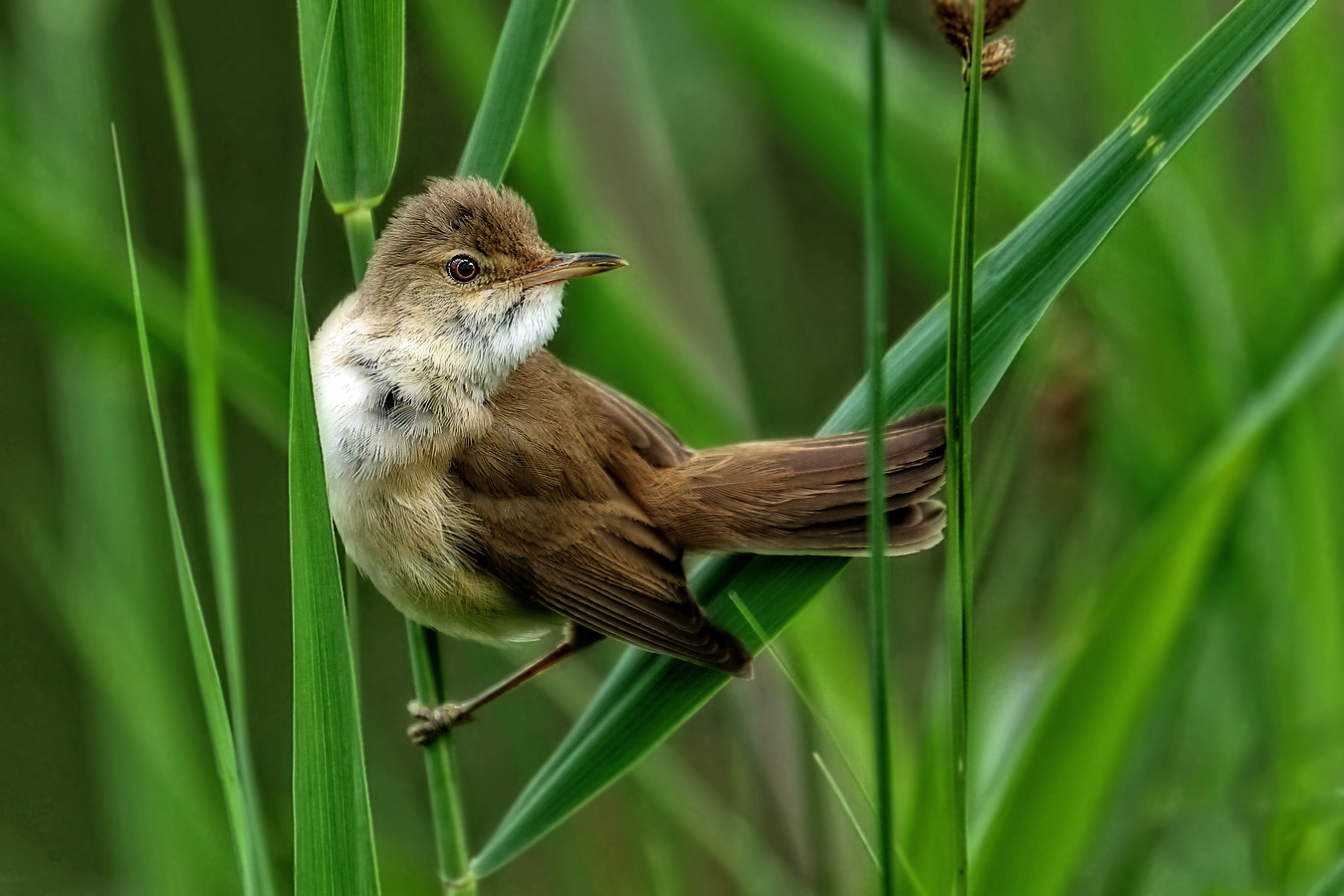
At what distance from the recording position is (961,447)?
126cm

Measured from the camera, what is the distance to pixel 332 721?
1448 mm

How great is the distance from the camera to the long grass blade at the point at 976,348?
57.6 inches

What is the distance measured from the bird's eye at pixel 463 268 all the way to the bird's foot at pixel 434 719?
70 centimetres

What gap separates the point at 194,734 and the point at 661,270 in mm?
1428

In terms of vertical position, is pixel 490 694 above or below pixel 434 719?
below

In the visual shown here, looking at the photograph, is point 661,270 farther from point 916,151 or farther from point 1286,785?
point 1286,785

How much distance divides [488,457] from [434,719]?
510mm

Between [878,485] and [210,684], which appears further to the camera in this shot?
[210,684]

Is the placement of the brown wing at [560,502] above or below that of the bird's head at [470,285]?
below

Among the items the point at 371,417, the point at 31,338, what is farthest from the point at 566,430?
the point at 31,338

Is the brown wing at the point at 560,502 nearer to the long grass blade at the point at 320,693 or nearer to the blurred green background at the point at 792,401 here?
the blurred green background at the point at 792,401

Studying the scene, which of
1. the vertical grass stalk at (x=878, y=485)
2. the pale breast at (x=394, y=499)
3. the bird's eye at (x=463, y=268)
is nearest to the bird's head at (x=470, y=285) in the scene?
the bird's eye at (x=463, y=268)

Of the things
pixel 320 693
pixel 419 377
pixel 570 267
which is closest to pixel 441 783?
pixel 320 693

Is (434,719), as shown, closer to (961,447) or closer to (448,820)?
(448,820)
